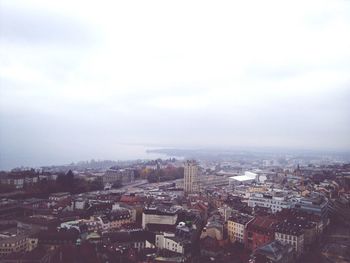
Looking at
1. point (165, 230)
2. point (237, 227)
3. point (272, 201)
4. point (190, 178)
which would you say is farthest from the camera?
point (190, 178)

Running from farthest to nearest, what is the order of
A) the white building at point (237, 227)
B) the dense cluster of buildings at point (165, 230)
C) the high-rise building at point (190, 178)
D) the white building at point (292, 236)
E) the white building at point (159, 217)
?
the high-rise building at point (190, 178)
the white building at point (159, 217)
the white building at point (237, 227)
the white building at point (292, 236)
the dense cluster of buildings at point (165, 230)

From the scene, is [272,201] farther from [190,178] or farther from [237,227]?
[190,178]

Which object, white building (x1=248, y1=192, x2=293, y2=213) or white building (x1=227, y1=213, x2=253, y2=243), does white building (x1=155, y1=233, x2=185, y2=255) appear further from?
white building (x1=248, y1=192, x2=293, y2=213)

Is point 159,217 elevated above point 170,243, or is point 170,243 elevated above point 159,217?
point 159,217

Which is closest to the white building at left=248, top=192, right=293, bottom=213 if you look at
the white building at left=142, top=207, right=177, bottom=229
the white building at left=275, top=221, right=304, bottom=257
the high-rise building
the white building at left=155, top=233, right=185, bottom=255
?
the white building at left=275, top=221, right=304, bottom=257

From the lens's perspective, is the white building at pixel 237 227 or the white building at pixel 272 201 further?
the white building at pixel 272 201

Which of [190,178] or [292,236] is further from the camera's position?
[190,178]

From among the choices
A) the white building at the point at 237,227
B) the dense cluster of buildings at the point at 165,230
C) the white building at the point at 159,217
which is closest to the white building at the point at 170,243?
the dense cluster of buildings at the point at 165,230

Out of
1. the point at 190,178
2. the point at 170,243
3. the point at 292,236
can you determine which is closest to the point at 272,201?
the point at 292,236

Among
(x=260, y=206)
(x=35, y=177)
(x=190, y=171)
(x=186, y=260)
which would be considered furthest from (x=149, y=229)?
(x=35, y=177)

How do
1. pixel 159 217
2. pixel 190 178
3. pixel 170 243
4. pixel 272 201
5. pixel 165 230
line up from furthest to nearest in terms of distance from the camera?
1. pixel 190 178
2. pixel 272 201
3. pixel 159 217
4. pixel 165 230
5. pixel 170 243

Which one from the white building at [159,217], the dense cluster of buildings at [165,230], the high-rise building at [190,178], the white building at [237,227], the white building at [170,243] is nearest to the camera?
the dense cluster of buildings at [165,230]

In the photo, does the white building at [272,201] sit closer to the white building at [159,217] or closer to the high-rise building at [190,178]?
the white building at [159,217]
